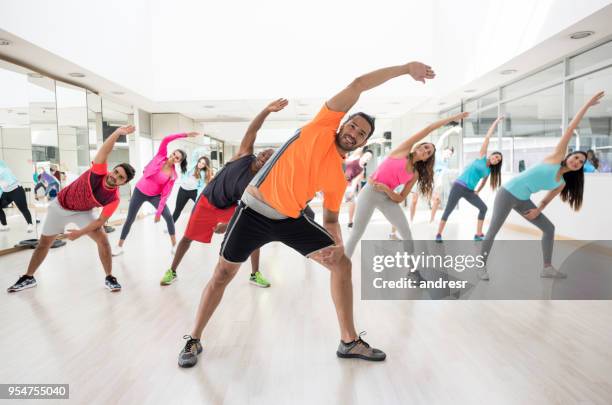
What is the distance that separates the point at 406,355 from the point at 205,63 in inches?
311

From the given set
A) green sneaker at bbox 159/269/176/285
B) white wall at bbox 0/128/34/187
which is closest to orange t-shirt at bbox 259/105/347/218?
green sneaker at bbox 159/269/176/285

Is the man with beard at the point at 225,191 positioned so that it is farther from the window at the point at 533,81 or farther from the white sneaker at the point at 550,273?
the window at the point at 533,81

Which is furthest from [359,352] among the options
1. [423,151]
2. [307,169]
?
[423,151]

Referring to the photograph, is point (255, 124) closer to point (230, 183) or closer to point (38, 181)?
point (230, 183)

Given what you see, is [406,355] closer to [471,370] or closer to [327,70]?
[471,370]

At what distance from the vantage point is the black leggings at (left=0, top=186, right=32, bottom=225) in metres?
5.11

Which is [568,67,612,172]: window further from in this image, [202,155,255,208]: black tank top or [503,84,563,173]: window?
[202,155,255,208]: black tank top

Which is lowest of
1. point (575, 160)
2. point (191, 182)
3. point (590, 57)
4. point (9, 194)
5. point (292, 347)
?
point (292, 347)

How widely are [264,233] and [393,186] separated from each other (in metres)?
1.88

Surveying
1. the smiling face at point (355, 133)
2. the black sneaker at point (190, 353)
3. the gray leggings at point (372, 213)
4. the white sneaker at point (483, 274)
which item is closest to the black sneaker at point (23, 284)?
the black sneaker at point (190, 353)

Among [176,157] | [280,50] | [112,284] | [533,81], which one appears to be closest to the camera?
[112,284]

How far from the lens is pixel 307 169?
5.88 feet

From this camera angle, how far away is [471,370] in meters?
1.98

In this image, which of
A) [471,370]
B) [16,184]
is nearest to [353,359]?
[471,370]
